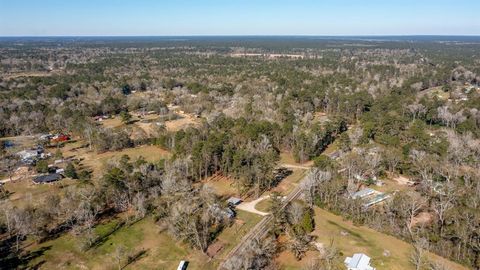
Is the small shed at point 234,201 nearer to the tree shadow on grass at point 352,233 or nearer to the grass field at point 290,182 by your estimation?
the grass field at point 290,182

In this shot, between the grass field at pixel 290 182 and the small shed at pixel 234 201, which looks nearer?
the small shed at pixel 234 201

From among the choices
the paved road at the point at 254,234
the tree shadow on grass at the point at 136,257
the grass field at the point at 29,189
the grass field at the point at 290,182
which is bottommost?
the grass field at the point at 29,189

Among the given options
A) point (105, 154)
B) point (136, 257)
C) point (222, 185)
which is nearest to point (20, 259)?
point (136, 257)

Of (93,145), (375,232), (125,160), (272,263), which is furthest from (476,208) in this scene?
(93,145)

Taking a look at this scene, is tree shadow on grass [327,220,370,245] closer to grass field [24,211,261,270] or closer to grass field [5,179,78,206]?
grass field [24,211,261,270]

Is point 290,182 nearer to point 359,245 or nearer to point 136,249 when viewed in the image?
point 359,245

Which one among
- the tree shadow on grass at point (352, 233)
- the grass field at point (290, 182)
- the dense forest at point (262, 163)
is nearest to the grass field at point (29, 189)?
the dense forest at point (262, 163)

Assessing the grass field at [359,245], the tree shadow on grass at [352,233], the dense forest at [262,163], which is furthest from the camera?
the dense forest at [262,163]
